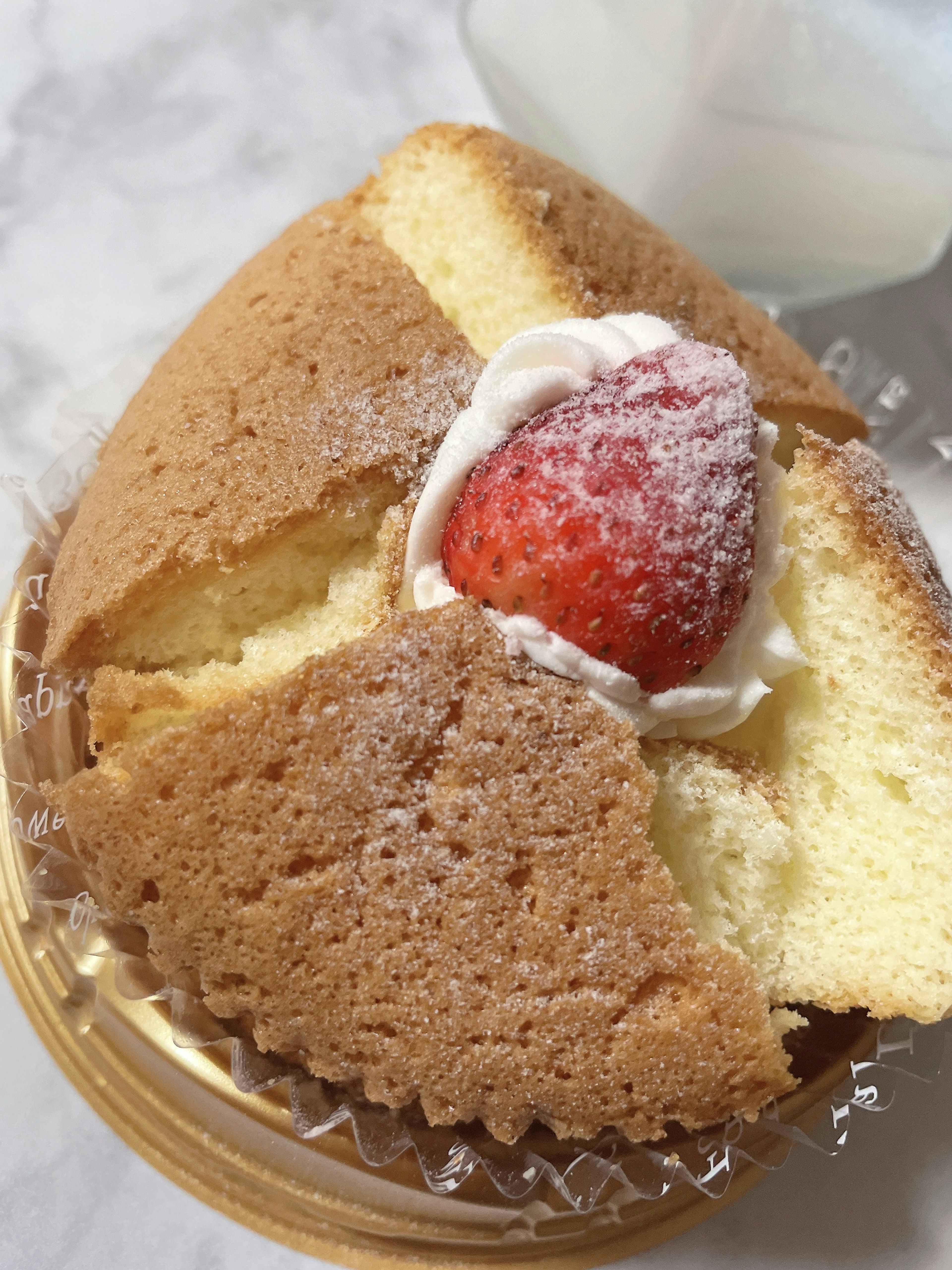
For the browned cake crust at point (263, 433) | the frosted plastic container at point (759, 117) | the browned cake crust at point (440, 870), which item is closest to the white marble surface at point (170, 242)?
the frosted plastic container at point (759, 117)

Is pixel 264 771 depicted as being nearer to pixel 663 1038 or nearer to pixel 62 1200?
pixel 663 1038

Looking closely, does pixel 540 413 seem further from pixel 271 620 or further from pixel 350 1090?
pixel 350 1090

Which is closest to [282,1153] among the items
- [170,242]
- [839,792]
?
[839,792]

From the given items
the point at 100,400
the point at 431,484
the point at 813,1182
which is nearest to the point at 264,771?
the point at 431,484

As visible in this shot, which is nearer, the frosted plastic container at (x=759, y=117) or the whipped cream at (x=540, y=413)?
the whipped cream at (x=540, y=413)

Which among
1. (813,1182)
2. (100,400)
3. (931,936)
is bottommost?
(813,1182)

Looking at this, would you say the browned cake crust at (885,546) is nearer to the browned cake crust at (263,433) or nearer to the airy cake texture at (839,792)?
the airy cake texture at (839,792)
